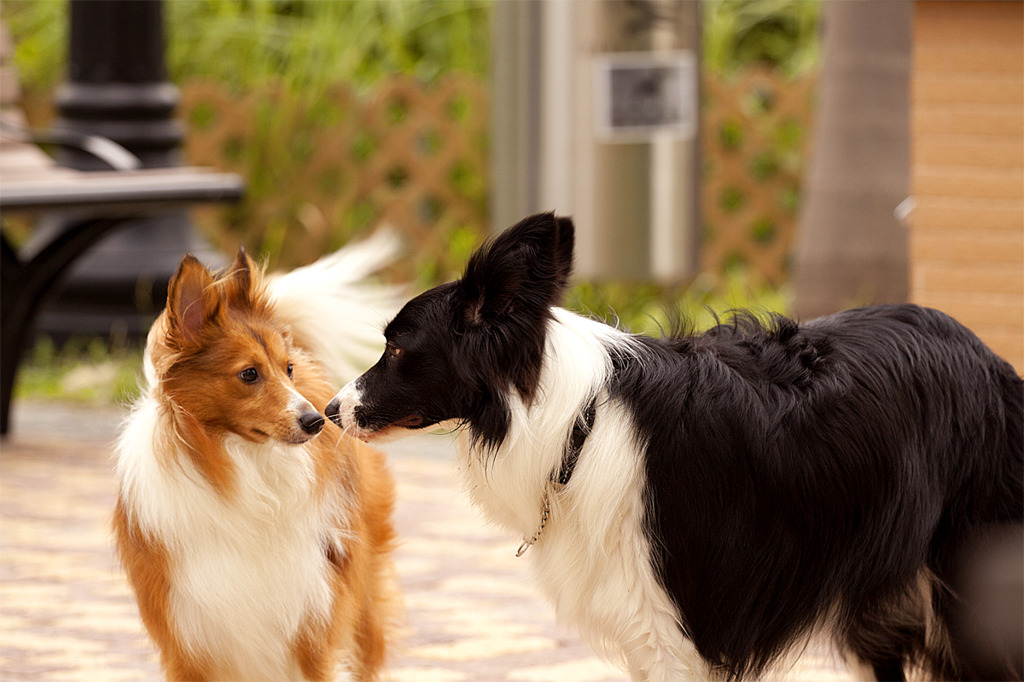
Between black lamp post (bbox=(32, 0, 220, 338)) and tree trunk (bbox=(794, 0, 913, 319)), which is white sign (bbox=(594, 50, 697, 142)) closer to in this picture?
tree trunk (bbox=(794, 0, 913, 319))

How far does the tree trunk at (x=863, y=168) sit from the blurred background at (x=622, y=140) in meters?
0.01

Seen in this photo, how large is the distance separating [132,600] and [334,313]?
59.7 inches

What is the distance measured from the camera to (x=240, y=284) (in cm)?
319

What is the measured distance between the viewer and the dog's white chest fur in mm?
3078

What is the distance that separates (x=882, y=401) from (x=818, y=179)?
193 inches

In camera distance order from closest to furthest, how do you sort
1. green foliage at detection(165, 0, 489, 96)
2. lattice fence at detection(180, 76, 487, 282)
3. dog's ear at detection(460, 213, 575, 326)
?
dog's ear at detection(460, 213, 575, 326)
lattice fence at detection(180, 76, 487, 282)
green foliage at detection(165, 0, 489, 96)

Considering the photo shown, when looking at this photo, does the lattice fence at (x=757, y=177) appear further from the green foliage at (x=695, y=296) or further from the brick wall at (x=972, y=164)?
the brick wall at (x=972, y=164)

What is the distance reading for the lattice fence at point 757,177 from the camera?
30.9ft

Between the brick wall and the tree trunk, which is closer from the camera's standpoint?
the brick wall

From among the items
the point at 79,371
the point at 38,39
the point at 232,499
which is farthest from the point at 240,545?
the point at 38,39

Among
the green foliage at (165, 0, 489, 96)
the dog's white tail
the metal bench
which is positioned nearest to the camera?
the dog's white tail

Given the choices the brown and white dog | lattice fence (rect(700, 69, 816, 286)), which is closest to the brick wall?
the brown and white dog

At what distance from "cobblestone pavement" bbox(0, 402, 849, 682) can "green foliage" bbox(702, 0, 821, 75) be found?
5.53m

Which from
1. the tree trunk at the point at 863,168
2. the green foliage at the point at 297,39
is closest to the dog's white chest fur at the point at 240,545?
the tree trunk at the point at 863,168
